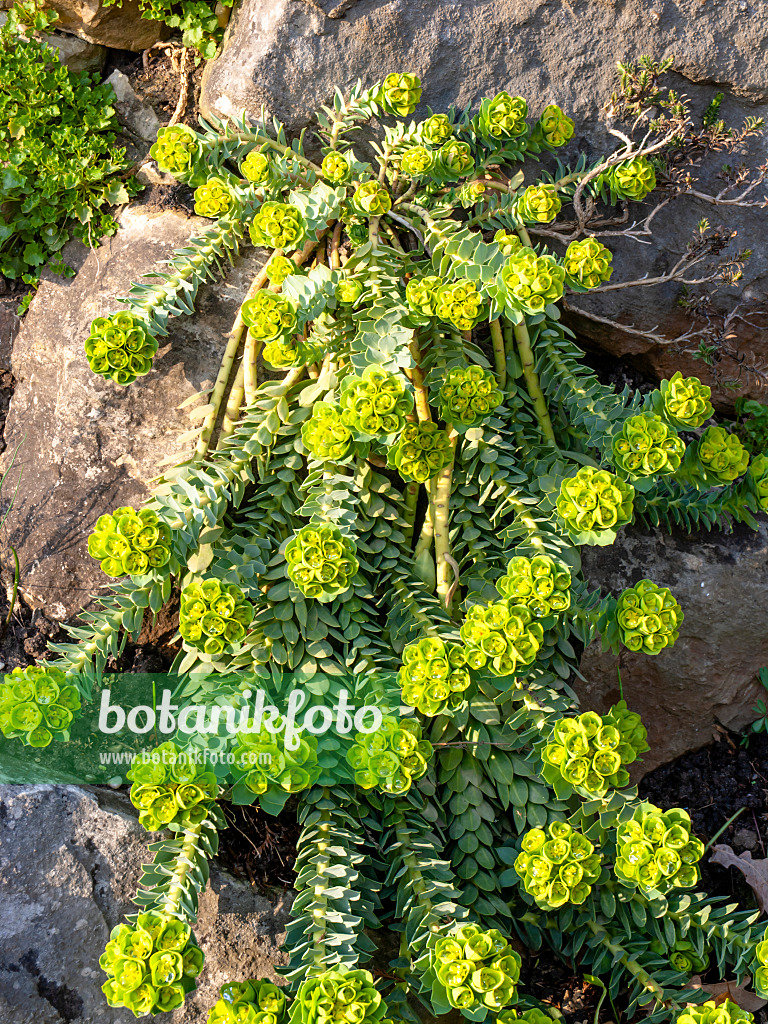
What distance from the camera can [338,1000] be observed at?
154 cm

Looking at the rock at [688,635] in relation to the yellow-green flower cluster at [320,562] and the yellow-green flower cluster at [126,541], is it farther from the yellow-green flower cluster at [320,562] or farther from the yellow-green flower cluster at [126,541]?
the yellow-green flower cluster at [126,541]

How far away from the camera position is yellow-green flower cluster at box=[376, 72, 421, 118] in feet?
6.89

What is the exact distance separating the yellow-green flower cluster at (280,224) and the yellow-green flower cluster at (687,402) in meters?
0.97

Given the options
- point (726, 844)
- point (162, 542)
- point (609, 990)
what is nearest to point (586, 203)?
point (162, 542)

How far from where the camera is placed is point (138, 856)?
2.09 m

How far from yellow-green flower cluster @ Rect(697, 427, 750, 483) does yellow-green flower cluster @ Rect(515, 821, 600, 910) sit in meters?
0.95

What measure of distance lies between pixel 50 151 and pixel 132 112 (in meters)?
0.32

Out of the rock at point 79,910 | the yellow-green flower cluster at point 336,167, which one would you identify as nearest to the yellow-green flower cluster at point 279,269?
the yellow-green flower cluster at point 336,167

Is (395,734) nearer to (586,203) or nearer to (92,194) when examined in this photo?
(586,203)

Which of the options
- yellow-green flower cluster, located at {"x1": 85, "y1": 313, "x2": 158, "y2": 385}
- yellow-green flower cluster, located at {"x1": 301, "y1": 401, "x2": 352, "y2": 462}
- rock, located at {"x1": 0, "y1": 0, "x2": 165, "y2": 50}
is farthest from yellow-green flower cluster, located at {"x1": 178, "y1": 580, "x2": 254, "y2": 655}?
rock, located at {"x1": 0, "y1": 0, "x2": 165, "y2": 50}

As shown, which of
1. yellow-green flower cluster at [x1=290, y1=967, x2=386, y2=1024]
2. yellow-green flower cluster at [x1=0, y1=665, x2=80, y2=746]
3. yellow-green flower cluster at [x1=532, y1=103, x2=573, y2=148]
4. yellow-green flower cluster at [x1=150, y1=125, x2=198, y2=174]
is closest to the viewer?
yellow-green flower cluster at [x1=290, y1=967, x2=386, y2=1024]

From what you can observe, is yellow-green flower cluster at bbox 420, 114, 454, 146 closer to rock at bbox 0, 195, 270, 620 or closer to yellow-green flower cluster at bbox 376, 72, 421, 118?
yellow-green flower cluster at bbox 376, 72, 421, 118

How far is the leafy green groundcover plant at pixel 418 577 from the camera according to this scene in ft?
5.76

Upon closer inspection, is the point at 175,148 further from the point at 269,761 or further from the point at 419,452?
the point at 269,761
